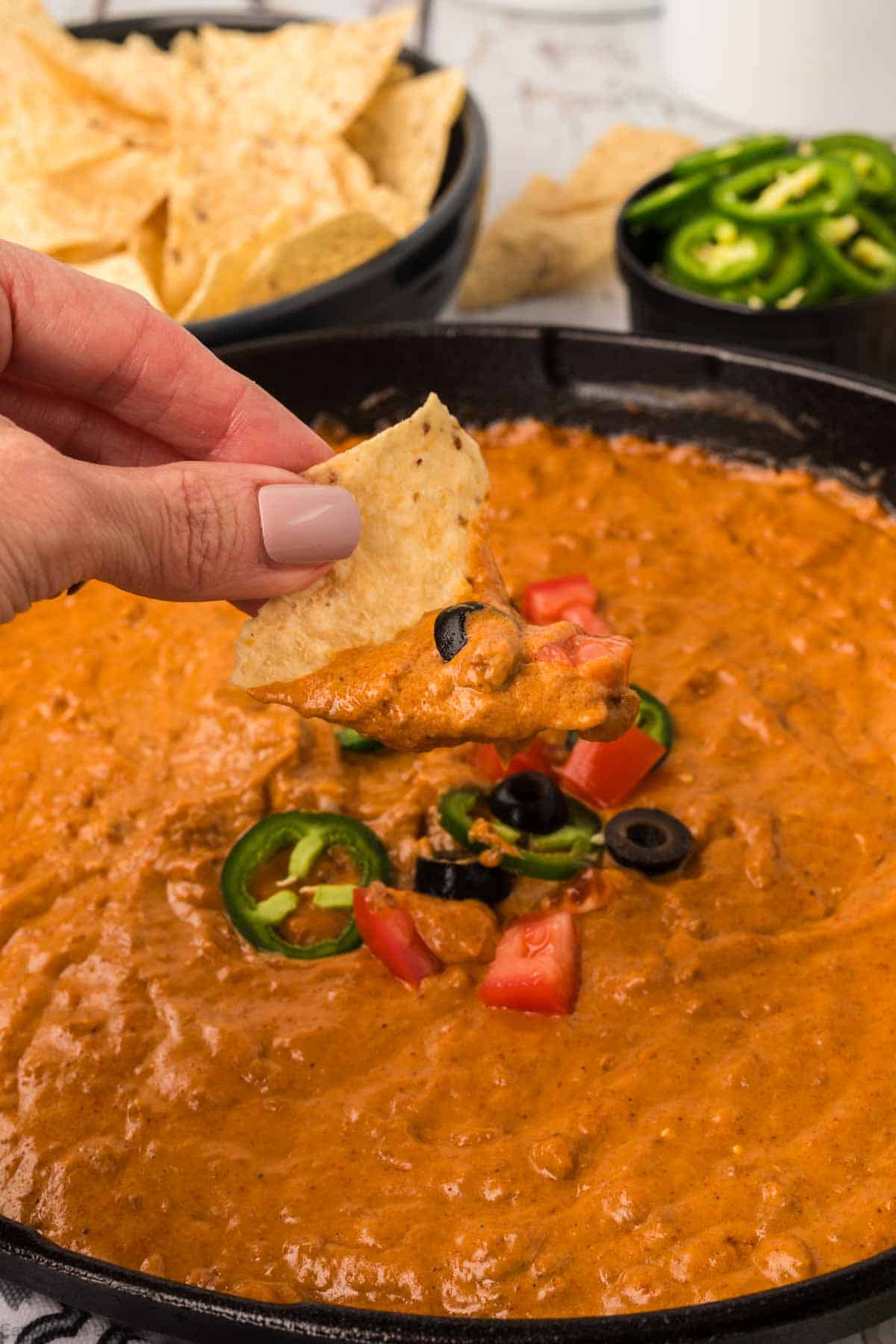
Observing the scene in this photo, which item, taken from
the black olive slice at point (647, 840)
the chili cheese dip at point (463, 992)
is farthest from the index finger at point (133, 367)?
the black olive slice at point (647, 840)

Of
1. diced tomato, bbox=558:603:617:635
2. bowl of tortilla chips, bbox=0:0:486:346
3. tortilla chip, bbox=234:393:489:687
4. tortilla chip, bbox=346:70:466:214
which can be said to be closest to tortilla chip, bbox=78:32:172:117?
bowl of tortilla chips, bbox=0:0:486:346

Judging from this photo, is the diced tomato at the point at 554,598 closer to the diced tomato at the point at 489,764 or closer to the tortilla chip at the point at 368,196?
the diced tomato at the point at 489,764

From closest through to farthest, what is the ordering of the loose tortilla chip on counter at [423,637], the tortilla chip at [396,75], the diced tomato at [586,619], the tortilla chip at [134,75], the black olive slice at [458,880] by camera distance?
the loose tortilla chip on counter at [423,637]
the black olive slice at [458,880]
the diced tomato at [586,619]
the tortilla chip at [134,75]
the tortilla chip at [396,75]

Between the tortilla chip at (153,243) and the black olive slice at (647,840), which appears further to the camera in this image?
the tortilla chip at (153,243)

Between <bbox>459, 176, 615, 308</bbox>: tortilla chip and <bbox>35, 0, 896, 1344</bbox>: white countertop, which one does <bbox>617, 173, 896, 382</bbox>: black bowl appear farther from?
<bbox>35, 0, 896, 1344</bbox>: white countertop

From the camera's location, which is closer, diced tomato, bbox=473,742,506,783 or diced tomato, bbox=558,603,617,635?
diced tomato, bbox=473,742,506,783

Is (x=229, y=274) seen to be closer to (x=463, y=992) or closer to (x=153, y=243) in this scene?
(x=153, y=243)
